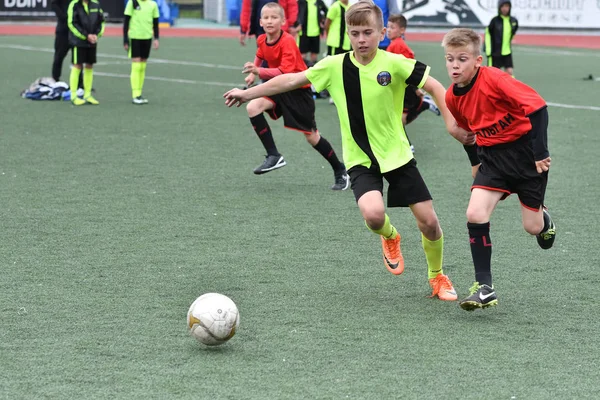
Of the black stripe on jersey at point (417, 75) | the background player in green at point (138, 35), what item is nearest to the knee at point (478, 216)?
the black stripe on jersey at point (417, 75)

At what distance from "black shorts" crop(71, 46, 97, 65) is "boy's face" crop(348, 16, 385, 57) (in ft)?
31.8

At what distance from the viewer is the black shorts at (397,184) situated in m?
5.61

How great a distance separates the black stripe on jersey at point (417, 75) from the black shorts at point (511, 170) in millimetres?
533

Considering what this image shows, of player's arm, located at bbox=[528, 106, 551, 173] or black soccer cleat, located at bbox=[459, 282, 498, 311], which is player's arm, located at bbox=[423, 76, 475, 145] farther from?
black soccer cleat, located at bbox=[459, 282, 498, 311]

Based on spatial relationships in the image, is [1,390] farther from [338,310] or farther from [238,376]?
[338,310]

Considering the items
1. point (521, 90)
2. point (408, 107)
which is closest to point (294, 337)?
point (521, 90)

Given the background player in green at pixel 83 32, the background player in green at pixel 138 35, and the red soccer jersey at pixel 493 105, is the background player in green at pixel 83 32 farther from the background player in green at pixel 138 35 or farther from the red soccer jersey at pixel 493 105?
the red soccer jersey at pixel 493 105

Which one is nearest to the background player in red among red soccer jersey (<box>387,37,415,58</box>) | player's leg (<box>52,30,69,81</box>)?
red soccer jersey (<box>387,37,415,58</box>)

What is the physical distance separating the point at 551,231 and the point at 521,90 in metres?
1.14

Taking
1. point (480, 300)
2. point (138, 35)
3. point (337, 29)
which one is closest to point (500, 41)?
point (337, 29)

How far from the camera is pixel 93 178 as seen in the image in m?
9.24

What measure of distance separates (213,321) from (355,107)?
65.5 inches

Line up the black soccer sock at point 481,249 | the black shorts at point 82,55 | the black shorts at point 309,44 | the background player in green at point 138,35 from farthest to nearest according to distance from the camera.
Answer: the black shorts at point 309,44, the background player in green at point 138,35, the black shorts at point 82,55, the black soccer sock at point 481,249

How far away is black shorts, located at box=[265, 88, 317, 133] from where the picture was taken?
9.05 m
